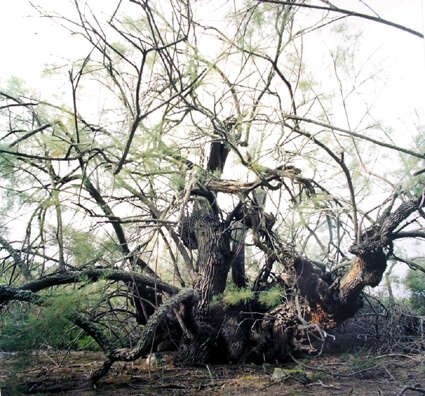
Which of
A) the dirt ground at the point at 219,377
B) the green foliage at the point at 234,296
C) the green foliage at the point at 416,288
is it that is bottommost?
the dirt ground at the point at 219,377

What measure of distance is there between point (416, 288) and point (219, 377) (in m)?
1.19

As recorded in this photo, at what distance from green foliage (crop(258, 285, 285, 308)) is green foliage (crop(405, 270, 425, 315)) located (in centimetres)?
74

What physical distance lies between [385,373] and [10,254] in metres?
1.41

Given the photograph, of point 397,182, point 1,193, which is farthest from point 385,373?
point 1,193

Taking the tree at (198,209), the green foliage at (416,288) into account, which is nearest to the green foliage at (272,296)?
the tree at (198,209)

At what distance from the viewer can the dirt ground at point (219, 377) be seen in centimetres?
100

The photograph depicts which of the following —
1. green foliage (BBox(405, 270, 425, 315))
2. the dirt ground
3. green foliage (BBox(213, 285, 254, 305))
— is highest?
green foliage (BBox(213, 285, 254, 305))

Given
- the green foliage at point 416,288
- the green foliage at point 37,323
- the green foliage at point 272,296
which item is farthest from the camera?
the green foliage at point 416,288

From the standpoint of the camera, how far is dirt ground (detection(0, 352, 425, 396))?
1000mm

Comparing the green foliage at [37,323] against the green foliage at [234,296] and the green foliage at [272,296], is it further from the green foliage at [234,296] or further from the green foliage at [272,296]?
the green foliage at [272,296]

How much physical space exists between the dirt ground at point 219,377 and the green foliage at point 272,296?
255 millimetres

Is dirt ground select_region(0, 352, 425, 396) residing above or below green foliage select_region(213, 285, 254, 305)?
below

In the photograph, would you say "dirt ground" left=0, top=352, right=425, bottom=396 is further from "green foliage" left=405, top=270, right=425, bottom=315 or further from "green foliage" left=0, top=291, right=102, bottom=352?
"green foliage" left=405, top=270, right=425, bottom=315

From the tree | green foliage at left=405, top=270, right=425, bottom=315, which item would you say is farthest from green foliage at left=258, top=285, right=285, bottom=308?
green foliage at left=405, top=270, right=425, bottom=315
